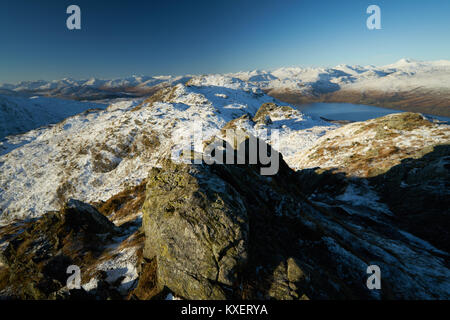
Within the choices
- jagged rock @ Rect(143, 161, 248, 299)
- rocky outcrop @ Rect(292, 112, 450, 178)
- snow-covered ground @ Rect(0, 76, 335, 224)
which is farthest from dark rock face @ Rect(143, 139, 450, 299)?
snow-covered ground @ Rect(0, 76, 335, 224)

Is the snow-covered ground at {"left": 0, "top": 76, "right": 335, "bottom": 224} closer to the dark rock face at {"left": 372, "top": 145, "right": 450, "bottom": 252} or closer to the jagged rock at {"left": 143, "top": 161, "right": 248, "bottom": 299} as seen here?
the dark rock face at {"left": 372, "top": 145, "right": 450, "bottom": 252}

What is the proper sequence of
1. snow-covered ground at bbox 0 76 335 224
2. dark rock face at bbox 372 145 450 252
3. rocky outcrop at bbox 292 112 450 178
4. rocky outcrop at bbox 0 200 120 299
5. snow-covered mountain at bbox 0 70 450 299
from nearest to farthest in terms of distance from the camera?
1. snow-covered mountain at bbox 0 70 450 299
2. rocky outcrop at bbox 0 200 120 299
3. dark rock face at bbox 372 145 450 252
4. rocky outcrop at bbox 292 112 450 178
5. snow-covered ground at bbox 0 76 335 224

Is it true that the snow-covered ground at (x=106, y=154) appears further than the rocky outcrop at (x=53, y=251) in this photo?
Yes

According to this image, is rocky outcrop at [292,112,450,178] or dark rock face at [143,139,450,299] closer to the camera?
dark rock face at [143,139,450,299]

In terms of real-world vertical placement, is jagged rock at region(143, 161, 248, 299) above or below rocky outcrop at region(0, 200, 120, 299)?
above

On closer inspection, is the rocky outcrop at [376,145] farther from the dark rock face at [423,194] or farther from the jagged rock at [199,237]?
the jagged rock at [199,237]

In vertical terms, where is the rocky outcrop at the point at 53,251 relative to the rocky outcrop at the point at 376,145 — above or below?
below

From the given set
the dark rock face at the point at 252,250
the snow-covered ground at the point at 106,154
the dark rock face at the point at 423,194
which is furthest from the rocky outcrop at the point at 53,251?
the dark rock face at the point at 423,194

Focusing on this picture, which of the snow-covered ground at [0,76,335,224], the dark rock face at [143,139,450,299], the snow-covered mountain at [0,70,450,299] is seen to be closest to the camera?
the dark rock face at [143,139,450,299]

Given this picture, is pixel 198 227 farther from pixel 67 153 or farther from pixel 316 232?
pixel 67 153
